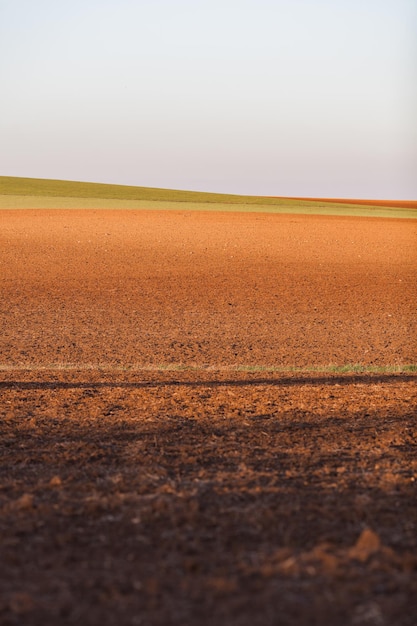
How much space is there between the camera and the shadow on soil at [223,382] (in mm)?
9719

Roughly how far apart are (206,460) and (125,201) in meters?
49.7

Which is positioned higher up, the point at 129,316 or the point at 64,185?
the point at 64,185

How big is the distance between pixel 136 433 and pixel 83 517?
2593 millimetres

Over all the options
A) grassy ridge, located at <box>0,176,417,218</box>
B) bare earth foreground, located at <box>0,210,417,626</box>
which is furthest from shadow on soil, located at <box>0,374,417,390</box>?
grassy ridge, located at <box>0,176,417,218</box>

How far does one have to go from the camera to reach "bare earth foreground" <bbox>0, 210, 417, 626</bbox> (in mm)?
3459

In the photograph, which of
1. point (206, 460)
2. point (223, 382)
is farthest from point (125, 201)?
point (206, 460)

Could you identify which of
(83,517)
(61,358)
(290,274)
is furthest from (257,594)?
(290,274)

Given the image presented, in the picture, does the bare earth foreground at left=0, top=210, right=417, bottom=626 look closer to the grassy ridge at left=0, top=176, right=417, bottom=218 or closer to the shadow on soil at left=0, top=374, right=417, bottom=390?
the shadow on soil at left=0, top=374, right=417, bottom=390

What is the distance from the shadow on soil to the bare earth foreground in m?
0.04

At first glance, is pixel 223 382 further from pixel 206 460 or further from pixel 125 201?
pixel 125 201

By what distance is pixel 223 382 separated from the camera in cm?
1023

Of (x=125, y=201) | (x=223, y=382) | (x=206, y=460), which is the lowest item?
(x=223, y=382)

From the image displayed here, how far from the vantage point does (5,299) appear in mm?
18422

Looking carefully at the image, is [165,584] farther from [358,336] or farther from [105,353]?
[358,336]
